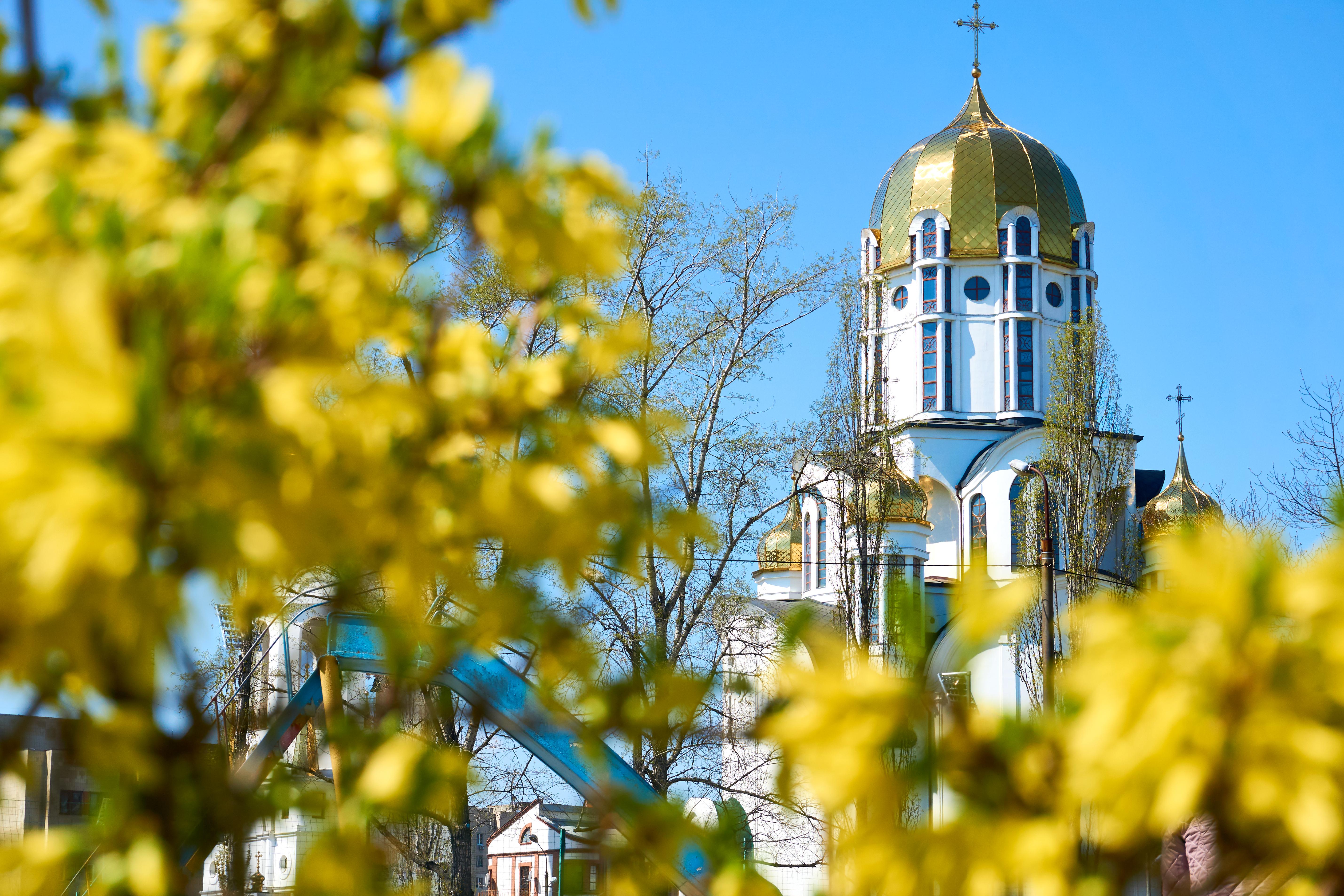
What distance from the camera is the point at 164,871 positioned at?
0.99m

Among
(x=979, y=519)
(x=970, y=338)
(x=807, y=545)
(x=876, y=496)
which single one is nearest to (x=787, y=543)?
(x=807, y=545)

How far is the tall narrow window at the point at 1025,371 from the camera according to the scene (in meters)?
34.9

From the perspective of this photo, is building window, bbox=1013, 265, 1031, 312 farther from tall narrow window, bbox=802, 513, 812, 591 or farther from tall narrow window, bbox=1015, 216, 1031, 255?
tall narrow window, bbox=802, 513, 812, 591

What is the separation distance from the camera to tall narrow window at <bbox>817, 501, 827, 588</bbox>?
32250 millimetres

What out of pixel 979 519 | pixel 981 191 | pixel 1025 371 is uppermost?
pixel 981 191

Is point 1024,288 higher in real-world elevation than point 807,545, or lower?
higher

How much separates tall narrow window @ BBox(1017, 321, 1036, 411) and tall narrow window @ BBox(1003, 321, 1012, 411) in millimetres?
202

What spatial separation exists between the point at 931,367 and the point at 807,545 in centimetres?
633

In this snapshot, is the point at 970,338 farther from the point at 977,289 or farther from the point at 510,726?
the point at 510,726

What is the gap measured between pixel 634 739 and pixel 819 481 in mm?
16470

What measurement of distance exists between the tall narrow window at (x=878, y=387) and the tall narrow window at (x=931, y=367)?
48.2 feet

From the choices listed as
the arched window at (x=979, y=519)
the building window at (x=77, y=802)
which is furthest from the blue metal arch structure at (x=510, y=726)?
the arched window at (x=979, y=519)

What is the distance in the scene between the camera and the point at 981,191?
36.2 metres

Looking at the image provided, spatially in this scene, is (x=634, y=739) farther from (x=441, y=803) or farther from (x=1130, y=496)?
(x=1130, y=496)
